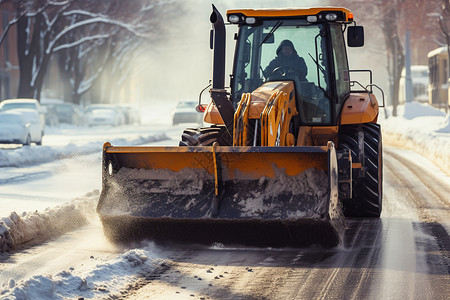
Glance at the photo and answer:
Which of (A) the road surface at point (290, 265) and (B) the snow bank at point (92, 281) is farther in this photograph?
(A) the road surface at point (290, 265)

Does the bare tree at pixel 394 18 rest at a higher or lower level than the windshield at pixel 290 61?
higher

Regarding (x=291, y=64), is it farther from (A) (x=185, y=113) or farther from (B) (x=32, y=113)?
(A) (x=185, y=113)

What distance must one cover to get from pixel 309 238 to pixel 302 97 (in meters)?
2.45

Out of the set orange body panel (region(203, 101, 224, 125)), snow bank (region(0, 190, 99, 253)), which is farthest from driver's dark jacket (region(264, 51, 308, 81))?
snow bank (region(0, 190, 99, 253))

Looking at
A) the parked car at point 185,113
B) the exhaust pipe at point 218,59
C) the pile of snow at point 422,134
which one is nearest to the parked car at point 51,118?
the parked car at point 185,113

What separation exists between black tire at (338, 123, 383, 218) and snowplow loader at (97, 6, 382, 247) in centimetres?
4

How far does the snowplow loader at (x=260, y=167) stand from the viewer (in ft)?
28.7

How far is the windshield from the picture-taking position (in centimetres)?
1072

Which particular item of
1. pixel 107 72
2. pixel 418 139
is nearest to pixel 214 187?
pixel 418 139

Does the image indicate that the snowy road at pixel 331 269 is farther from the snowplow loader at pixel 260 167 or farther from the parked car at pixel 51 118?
the parked car at pixel 51 118

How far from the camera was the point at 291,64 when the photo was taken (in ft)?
35.2

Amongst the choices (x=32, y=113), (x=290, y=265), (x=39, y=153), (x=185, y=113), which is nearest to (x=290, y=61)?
(x=290, y=265)

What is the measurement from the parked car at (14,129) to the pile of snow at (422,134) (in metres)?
11.9

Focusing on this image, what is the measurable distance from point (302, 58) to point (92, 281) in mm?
4901
